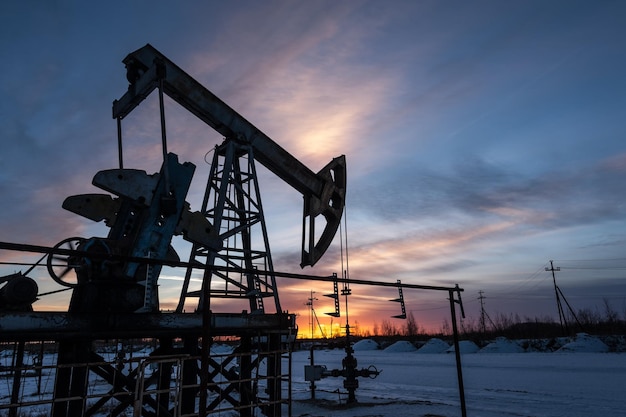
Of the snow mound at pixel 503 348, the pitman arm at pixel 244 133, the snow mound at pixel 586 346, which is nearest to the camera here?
the pitman arm at pixel 244 133

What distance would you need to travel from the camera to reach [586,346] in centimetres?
3847

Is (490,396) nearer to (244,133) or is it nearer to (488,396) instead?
(488,396)

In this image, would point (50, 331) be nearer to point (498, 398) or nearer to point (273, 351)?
point (273, 351)

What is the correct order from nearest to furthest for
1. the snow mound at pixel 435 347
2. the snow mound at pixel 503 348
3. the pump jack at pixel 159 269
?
the pump jack at pixel 159 269 → the snow mound at pixel 503 348 → the snow mound at pixel 435 347

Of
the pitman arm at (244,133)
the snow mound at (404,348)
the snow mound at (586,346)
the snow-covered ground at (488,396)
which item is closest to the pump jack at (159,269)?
the pitman arm at (244,133)

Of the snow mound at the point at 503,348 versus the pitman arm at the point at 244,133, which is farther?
the snow mound at the point at 503,348

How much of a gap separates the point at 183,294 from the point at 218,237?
1.28m

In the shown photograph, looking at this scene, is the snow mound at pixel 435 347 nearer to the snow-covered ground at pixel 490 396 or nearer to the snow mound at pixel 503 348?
the snow mound at pixel 503 348

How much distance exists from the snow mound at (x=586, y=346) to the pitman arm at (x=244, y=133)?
38.5 meters

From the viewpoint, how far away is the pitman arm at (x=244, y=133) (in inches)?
309

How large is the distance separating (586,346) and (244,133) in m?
42.1

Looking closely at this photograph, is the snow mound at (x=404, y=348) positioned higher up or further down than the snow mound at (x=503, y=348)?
further down

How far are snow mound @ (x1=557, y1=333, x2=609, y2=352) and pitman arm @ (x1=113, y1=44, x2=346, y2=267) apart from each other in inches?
1514

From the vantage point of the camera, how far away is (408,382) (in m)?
21.5
